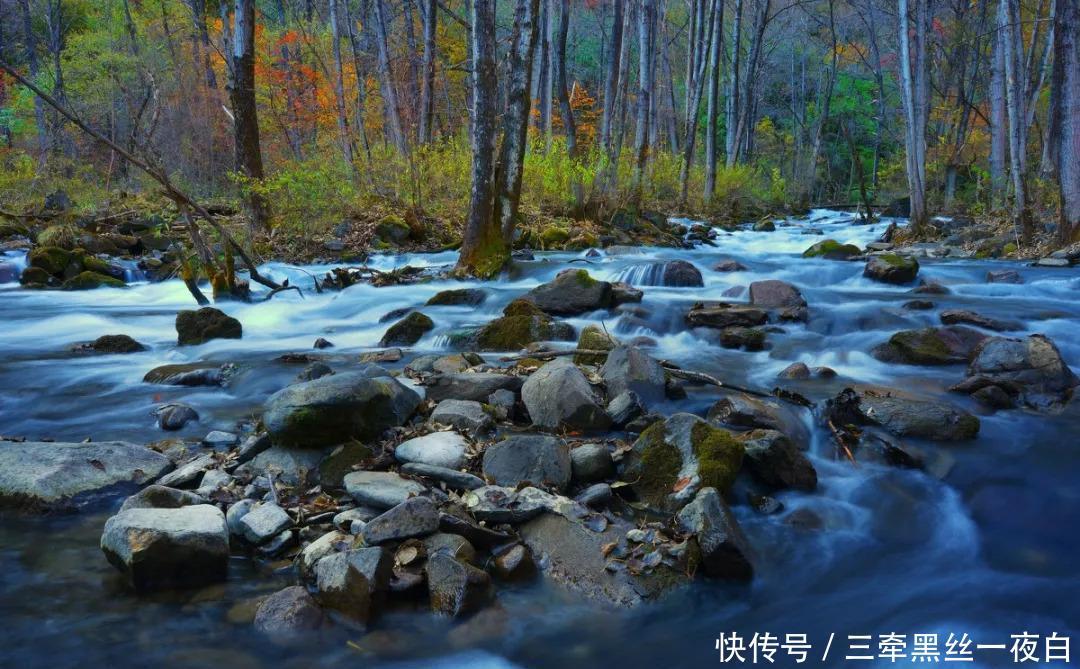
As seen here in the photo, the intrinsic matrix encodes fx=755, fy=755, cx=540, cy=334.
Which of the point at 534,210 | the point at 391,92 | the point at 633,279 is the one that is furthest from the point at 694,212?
the point at 633,279

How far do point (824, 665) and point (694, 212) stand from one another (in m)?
19.7

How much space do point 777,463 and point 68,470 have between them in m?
3.90

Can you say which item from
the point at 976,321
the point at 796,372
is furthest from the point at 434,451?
the point at 976,321

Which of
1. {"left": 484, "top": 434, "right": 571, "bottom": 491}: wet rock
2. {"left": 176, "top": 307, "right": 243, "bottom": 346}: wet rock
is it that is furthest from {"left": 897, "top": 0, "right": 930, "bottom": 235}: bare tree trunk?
{"left": 484, "top": 434, "right": 571, "bottom": 491}: wet rock

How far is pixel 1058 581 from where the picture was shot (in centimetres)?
353

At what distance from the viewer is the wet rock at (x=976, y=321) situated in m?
7.59

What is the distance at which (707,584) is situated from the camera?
340 cm

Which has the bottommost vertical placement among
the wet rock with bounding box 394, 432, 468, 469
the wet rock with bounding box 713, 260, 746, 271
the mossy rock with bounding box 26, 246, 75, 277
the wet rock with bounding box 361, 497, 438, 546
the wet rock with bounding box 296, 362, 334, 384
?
the wet rock with bounding box 361, 497, 438, 546

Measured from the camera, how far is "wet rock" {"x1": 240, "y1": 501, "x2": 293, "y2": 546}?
3562 millimetres

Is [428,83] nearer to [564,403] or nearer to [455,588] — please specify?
[564,403]

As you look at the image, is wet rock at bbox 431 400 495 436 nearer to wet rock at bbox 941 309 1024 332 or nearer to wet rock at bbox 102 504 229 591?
wet rock at bbox 102 504 229 591

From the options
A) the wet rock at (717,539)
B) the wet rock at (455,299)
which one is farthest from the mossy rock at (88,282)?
the wet rock at (717,539)

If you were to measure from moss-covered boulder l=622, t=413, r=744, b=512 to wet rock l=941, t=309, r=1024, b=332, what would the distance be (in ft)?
16.0

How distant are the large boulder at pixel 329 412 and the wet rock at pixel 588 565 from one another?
1360 mm
